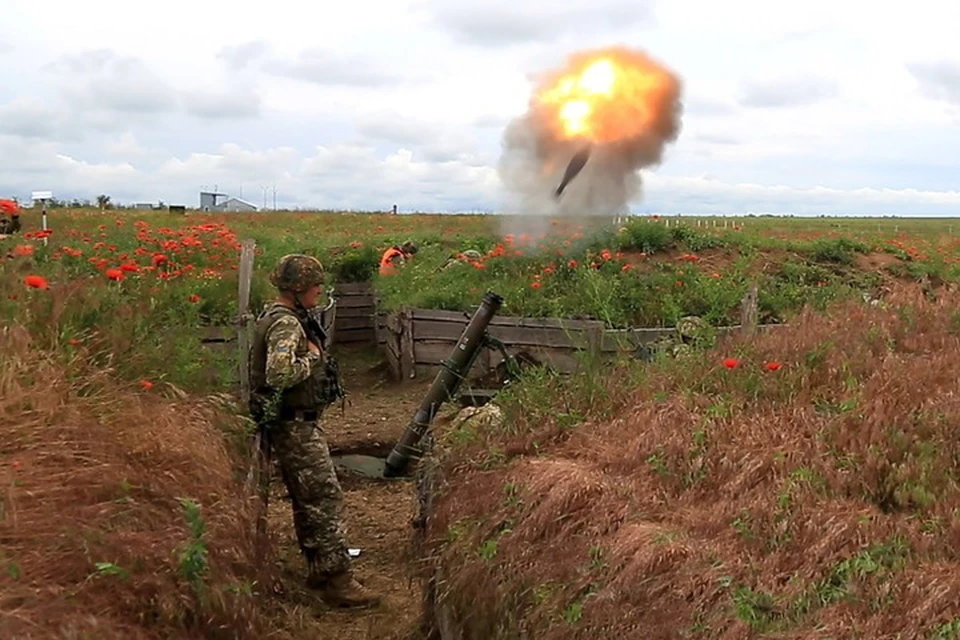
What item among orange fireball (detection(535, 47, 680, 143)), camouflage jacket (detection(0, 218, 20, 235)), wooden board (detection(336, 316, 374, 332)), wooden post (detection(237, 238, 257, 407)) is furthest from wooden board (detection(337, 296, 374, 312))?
wooden post (detection(237, 238, 257, 407))

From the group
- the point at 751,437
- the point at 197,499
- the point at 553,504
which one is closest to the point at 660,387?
the point at 751,437

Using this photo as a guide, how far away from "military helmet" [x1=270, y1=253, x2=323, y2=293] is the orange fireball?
827 centimetres

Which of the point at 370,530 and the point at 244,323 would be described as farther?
the point at 370,530

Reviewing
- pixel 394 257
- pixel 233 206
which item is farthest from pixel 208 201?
pixel 394 257

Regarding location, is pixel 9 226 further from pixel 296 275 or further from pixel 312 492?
pixel 312 492

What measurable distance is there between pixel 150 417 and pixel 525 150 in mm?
9981

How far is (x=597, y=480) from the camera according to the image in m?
4.45

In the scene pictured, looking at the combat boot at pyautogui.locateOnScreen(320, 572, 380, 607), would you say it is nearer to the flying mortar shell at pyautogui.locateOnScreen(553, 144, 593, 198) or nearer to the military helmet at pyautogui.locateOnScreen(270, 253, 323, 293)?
the military helmet at pyautogui.locateOnScreen(270, 253, 323, 293)

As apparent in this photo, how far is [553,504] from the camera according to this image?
434 cm

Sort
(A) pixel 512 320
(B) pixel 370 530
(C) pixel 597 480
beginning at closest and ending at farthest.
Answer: (C) pixel 597 480, (B) pixel 370 530, (A) pixel 512 320

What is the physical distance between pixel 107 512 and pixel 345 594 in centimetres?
252

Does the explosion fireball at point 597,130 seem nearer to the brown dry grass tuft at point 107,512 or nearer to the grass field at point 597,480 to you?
the grass field at point 597,480

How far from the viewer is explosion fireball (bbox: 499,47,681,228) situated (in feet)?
43.4

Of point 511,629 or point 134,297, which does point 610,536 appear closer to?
point 511,629
